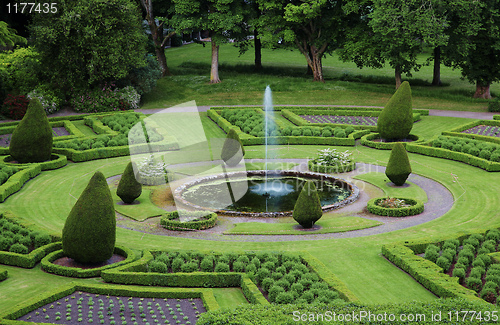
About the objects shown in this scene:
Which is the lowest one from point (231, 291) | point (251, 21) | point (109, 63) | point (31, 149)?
point (231, 291)

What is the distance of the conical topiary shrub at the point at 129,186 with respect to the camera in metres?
23.0

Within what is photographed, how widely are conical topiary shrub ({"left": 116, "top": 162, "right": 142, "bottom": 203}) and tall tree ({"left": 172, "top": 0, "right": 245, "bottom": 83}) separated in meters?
30.8

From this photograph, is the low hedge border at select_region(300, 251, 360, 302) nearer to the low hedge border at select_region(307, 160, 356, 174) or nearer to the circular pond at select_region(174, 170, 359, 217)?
the circular pond at select_region(174, 170, 359, 217)

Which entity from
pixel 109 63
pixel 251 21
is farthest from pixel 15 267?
pixel 251 21

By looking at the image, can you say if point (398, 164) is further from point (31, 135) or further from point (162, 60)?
point (162, 60)

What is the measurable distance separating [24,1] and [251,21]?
21987mm

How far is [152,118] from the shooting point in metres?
43.2

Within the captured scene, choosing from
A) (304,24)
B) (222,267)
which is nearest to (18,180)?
(222,267)

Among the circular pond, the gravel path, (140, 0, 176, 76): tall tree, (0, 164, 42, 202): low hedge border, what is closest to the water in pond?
the circular pond

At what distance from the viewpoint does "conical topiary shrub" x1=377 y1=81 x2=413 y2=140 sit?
108ft

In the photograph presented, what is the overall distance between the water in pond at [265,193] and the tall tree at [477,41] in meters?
24.4

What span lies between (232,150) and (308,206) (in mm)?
10181

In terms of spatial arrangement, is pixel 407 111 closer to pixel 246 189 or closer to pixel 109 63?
pixel 246 189

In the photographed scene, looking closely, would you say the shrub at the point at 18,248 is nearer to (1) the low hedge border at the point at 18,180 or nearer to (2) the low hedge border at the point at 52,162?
(1) the low hedge border at the point at 18,180
